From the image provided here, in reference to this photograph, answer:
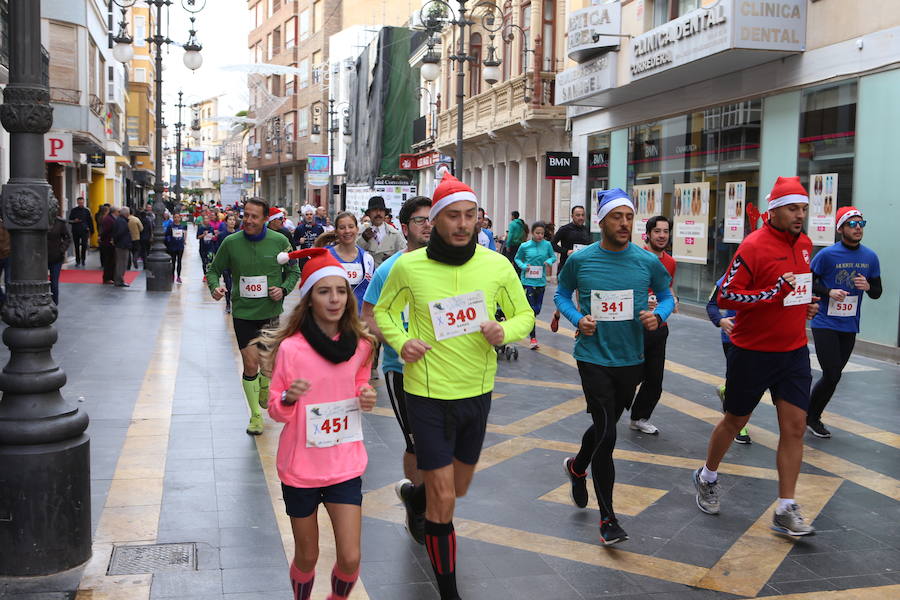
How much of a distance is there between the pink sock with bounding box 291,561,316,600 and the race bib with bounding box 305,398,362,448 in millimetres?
532

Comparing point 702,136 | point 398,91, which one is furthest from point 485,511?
point 398,91

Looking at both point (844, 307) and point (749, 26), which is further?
point (749, 26)

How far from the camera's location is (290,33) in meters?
78.9

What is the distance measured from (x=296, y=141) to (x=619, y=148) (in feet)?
189

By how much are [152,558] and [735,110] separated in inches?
582

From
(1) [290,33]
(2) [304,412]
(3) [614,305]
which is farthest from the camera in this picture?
(1) [290,33]

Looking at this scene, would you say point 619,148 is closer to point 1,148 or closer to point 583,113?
point 583,113

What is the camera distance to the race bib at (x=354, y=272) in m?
9.06

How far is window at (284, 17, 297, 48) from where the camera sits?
78.0 m

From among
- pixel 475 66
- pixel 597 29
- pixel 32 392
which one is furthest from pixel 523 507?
pixel 475 66

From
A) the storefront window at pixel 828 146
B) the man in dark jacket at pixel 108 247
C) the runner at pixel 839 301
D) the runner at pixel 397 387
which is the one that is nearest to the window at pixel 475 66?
the man in dark jacket at pixel 108 247

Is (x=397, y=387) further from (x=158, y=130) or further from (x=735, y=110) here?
(x=158, y=130)

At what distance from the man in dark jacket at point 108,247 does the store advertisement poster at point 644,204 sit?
11.6 m

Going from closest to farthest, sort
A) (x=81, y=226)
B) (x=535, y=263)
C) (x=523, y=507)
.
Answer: (x=523, y=507) < (x=535, y=263) < (x=81, y=226)
